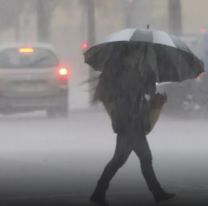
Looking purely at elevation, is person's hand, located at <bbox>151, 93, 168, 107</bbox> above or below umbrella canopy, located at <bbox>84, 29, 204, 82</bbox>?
below

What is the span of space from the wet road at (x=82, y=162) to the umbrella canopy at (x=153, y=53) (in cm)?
128

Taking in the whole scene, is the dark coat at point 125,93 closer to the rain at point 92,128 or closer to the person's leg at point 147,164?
the rain at point 92,128

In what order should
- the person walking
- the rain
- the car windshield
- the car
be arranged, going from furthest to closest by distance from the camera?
1. the car windshield
2. the car
3. the rain
4. the person walking

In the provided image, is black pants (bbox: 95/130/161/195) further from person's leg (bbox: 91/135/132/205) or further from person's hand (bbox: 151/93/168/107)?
person's hand (bbox: 151/93/168/107)

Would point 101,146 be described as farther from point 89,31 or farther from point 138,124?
point 89,31

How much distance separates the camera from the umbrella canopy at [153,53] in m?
8.68

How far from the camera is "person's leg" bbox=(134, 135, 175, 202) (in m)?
8.72

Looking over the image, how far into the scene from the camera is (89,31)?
27.7 meters

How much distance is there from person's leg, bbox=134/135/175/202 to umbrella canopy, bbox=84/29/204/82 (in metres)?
0.69

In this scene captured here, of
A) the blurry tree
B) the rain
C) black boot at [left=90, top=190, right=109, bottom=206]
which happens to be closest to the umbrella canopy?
the rain

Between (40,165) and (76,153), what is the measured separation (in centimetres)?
139

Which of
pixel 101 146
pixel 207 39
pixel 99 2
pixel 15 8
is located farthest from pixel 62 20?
pixel 101 146

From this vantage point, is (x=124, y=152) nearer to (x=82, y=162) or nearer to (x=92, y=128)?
(x=82, y=162)

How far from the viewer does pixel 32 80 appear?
61.9 ft
